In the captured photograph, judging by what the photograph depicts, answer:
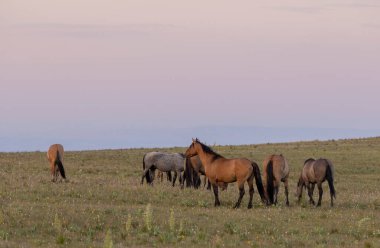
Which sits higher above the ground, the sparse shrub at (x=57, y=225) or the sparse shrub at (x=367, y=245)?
the sparse shrub at (x=57, y=225)

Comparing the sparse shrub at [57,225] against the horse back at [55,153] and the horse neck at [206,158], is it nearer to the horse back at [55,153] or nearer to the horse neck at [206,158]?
the horse neck at [206,158]

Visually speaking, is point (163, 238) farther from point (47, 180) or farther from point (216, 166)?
point (47, 180)

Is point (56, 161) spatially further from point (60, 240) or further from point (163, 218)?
point (60, 240)

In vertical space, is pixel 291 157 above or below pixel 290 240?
above

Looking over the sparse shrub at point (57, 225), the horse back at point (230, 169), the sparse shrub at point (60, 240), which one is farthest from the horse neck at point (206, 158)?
the sparse shrub at point (60, 240)

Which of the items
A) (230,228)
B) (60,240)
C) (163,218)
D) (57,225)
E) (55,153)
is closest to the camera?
(60,240)

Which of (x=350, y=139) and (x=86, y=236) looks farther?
(x=350, y=139)

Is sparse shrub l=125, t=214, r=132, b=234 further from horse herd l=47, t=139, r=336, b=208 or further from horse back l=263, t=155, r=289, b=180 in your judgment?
horse back l=263, t=155, r=289, b=180

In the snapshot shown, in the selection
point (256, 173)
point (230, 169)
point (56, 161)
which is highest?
point (56, 161)

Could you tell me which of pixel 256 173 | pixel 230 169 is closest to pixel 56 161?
pixel 230 169

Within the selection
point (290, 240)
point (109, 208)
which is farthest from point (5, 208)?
point (290, 240)

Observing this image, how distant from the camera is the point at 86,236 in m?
15.9

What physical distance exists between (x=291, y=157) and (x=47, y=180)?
854 inches

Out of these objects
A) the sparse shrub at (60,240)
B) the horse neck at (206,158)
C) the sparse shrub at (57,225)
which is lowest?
the sparse shrub at (60,240)
